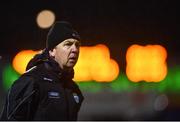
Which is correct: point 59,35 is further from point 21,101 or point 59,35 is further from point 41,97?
point 21,101

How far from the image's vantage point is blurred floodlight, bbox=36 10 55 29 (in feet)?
69.6

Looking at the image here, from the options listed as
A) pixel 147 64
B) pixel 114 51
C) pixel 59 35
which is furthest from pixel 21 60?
pixel 59 35

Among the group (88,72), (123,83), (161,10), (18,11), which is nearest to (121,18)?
(161,10)

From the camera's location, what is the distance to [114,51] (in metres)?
20.4

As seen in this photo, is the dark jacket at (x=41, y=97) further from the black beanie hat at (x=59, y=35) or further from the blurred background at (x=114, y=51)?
the blurred background at (x=114, y=51)

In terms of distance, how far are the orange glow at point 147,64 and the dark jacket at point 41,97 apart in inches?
534

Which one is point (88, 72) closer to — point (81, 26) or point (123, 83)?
point (123, 83)

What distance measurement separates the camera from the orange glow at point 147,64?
741 inches

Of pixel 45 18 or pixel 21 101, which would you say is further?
pixel 45 18

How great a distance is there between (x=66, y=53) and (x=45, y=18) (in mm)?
16700

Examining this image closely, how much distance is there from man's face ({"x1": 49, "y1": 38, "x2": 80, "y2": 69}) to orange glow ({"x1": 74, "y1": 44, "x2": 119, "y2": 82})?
12928 mm

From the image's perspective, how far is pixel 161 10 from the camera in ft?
82.4

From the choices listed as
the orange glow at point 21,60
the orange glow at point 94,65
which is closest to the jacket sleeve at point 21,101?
the orange glow at point 94,65

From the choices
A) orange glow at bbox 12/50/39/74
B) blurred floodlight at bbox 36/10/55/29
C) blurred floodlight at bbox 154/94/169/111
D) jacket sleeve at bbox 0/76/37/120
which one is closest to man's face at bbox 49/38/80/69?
jacket sleeve at bbox 0/76/37/120
